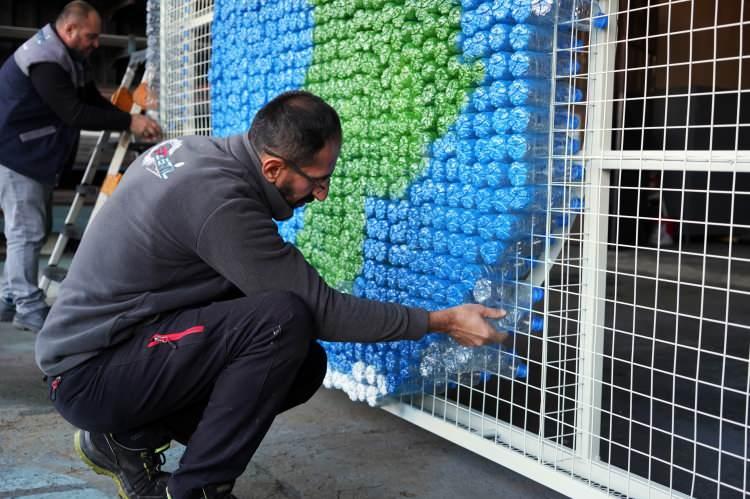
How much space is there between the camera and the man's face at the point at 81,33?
12.9ft

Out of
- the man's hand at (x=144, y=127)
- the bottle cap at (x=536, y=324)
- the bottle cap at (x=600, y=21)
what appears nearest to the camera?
the bottle cap at (x=600, y=21)

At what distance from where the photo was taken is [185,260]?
192 centimetres

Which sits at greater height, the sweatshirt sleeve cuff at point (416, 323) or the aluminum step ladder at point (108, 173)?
the aluminum step ladder at point (108, 173)

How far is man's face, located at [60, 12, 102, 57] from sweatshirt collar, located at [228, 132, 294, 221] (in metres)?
2.33

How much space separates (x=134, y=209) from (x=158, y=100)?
2.70 metres

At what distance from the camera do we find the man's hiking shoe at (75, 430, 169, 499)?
2.12 metres

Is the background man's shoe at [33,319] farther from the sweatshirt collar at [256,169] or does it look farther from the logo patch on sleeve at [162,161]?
the sweatshirt collar at [256,169]

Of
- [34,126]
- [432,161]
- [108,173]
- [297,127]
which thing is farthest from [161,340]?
[108,173]

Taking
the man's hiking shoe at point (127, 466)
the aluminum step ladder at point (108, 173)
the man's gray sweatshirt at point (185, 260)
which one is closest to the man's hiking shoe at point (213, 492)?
the man's hiking shoe at point (127, 466)

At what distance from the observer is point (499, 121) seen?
217 centimetres

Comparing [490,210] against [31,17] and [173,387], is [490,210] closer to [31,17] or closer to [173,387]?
[173,387]

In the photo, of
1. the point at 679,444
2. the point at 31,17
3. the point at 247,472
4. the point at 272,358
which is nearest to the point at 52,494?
the point at 247,472

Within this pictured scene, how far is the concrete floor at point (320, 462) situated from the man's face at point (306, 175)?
0.83 m

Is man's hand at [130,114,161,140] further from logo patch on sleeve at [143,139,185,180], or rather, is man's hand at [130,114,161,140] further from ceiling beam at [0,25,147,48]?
ceiling beam at [0,25,147,48]
